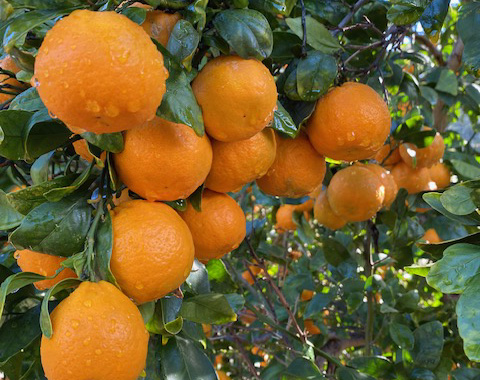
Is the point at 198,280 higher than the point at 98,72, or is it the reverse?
the point at 98,72

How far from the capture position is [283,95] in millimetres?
1094

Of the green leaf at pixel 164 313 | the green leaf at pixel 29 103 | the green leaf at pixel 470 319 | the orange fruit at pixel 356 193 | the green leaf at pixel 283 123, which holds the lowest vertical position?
the orange fruit at pixel 356 193

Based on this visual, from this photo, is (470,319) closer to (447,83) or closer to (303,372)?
(303,372)

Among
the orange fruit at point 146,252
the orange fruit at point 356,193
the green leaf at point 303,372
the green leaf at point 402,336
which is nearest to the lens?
the orange fruit at point 146,252

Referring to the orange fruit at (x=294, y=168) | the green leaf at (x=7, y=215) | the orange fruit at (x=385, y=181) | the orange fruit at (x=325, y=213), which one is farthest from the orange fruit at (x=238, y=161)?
the orange fruit at (x=325, y=213)

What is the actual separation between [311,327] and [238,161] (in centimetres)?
144

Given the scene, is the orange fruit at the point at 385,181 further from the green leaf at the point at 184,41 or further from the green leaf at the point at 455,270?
the green leaf at the point at 184,41

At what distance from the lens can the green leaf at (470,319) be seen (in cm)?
68

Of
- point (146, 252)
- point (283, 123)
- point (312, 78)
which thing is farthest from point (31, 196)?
point (312, 78)

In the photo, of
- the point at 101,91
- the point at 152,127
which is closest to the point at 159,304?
the point at 152,127

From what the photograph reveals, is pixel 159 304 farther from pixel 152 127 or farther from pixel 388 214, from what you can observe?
pixel 388 214

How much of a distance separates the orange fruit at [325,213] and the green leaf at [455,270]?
78 centimetres

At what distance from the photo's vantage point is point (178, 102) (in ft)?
2.44

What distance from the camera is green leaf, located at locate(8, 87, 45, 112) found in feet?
2.77
